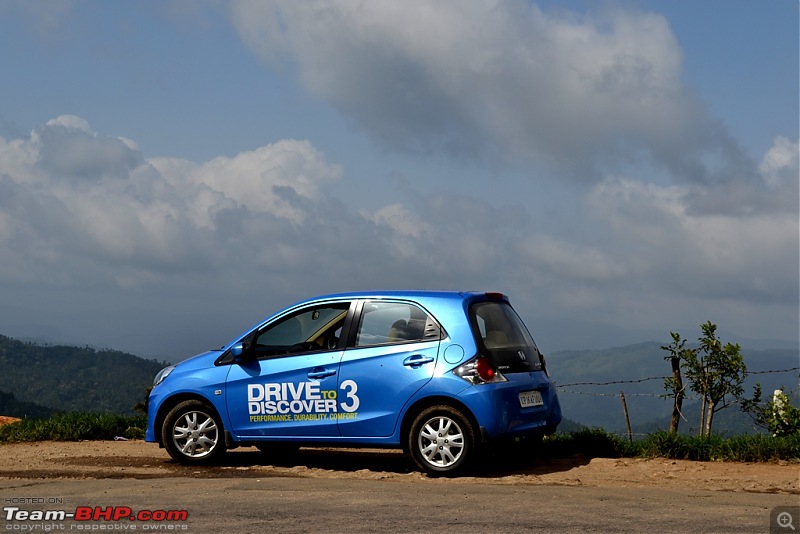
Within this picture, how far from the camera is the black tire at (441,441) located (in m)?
9.73

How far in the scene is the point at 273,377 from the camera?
10.7 meters

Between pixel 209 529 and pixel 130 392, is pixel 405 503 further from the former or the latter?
pixel 130 392

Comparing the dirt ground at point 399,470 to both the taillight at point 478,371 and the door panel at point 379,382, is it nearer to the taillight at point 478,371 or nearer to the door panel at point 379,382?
the door panel at point 379,382

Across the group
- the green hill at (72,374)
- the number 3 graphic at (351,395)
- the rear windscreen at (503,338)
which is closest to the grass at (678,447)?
the rear windscreen at (503,338)

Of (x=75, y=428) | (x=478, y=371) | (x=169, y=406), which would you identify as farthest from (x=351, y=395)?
(x=75, y=428)

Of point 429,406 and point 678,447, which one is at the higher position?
point 429,406

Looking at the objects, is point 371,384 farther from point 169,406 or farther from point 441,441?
point 169,406

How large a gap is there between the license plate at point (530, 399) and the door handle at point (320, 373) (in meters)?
1.91

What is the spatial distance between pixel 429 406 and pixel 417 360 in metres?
0.46

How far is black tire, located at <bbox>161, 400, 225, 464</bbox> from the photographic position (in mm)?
10969

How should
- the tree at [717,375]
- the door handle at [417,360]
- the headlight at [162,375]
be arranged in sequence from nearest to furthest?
1. the door handle at [417,360]
2. the headlight at [162,375]
3. the tree at [717,375]

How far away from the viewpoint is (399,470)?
34.6 ft

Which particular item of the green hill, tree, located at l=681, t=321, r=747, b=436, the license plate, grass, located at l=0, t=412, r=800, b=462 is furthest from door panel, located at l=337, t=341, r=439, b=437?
the green hill

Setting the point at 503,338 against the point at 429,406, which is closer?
the point at 429,406
